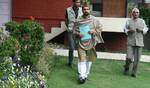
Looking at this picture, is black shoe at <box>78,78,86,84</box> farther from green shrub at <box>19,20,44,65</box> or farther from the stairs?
the stairs

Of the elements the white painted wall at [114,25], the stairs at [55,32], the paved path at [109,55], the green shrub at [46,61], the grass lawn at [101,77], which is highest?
the white painted wall at [114,25]

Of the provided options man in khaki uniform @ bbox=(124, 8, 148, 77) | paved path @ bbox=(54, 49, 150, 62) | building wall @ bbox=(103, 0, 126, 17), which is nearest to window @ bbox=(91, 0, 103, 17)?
building wall @ bbox=(103, 0, 126, 17)

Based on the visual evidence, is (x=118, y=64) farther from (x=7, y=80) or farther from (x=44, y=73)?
(x=7, y=80)

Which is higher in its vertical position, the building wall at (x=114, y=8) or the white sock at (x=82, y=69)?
the building wall at (x=114, y=8)

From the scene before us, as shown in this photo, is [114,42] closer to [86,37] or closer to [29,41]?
[86,37]

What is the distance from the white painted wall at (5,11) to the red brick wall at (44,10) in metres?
0.47

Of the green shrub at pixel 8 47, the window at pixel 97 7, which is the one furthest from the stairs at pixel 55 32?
the green shrub at pixel 8 47

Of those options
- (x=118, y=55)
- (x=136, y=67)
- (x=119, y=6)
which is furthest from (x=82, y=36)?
(x=119, y=6)

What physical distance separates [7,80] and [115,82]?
11.9ft

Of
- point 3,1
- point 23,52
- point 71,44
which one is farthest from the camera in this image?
point 3,1

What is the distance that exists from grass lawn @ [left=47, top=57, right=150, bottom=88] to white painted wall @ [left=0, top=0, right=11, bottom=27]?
437cm

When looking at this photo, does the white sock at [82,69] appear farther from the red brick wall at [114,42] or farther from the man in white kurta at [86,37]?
the red brick wall at [114,42]

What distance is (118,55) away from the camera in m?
15.4

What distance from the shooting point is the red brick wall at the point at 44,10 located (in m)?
16.9
